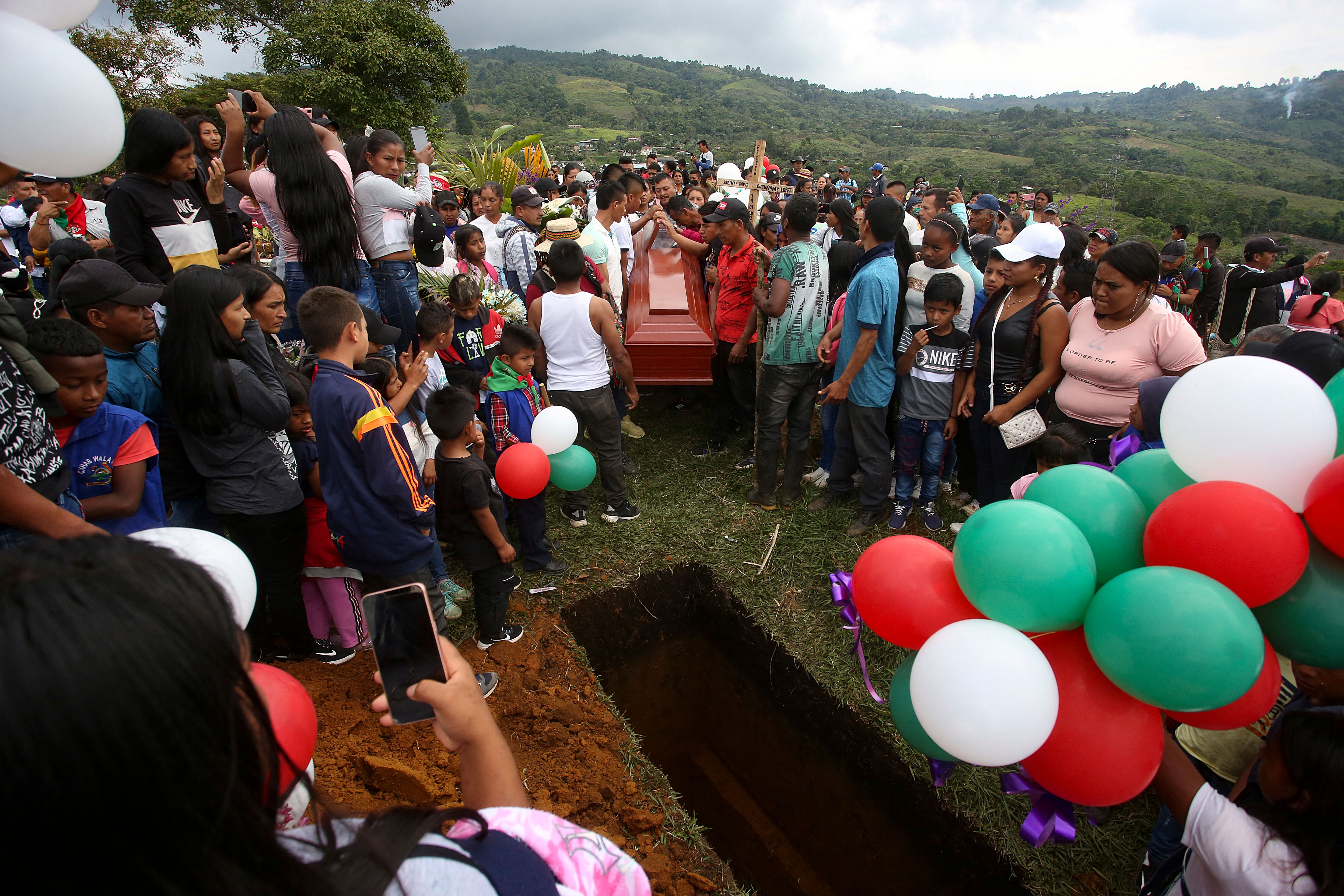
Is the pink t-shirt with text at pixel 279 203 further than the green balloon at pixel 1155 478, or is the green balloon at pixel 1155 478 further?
the pink t-shirt with text at pixel 279 203

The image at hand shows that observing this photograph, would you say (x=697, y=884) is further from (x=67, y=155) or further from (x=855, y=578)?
(x=67, y=155)

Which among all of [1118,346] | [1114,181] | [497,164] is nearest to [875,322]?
[1118,346]

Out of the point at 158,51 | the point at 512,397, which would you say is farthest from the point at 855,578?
the point at 158,51

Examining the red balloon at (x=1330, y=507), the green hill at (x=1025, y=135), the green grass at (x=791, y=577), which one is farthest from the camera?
the green hill at (x=1025, y=135)

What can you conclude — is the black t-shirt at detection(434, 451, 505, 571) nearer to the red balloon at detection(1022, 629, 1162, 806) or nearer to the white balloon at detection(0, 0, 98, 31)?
the white balloon at detection(0, 0, 98, 31)

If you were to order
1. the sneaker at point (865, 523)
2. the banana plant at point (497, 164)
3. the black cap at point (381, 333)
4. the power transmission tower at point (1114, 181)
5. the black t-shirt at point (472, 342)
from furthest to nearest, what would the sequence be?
the power transmission tower at point (1114, 181) → the banana plant at point (497, 164) → the sneaker at point (865, 523) → the black t-shirt at point (472, 342) → the black cap at point (381, 333)

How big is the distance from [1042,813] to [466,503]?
2433 mm

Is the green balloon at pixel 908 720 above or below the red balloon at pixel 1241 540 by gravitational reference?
below

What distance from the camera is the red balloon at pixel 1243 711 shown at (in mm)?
1499

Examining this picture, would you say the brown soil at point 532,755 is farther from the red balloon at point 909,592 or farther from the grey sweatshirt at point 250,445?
the red balloon at point 909,592

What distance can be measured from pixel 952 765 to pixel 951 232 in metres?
2.88

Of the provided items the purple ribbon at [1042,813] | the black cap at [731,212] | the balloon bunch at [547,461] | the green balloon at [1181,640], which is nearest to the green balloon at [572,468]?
the balloon bunch at [547,461]

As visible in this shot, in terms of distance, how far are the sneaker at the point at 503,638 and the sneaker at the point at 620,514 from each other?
1065mm

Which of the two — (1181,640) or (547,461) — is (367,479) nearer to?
(547,461)
